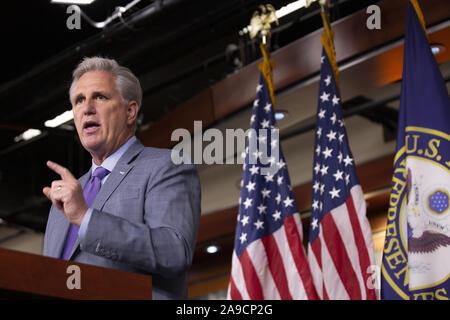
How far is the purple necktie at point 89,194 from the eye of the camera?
1406 millimetres

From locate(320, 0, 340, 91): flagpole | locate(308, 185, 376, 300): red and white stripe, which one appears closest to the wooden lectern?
locate(308, 185, 376, 300): red and white stripe

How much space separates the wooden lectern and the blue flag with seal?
2.46m

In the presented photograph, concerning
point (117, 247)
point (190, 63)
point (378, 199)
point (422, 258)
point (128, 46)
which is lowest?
point (117, 247)

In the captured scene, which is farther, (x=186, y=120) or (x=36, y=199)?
(x=36, y=199)

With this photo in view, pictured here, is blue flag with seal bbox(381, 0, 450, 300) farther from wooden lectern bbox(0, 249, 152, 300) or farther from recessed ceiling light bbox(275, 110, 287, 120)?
wooden lectern bbox(0, 249, 152, 300)

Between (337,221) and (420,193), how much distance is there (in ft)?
1.94

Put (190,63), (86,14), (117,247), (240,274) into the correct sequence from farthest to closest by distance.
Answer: (190,63) → (86,14) → (240,274) → (117,247)

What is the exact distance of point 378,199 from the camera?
6.24 meters

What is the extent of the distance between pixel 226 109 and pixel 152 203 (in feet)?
14.4

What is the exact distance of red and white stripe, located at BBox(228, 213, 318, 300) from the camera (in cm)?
421

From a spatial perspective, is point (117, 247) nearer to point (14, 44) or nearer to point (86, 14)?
point (86, 14)

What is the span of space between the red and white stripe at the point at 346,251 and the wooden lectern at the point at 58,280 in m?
2.82
